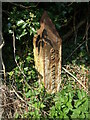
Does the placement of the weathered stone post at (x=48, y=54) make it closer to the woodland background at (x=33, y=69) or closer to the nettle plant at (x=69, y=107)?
the woodland background at (x=33, y=69)

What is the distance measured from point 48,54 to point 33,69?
0.38 m

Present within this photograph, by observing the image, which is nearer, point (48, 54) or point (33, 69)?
point (48, 54)

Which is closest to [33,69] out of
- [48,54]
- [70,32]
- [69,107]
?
[48,54]

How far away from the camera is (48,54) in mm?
3127

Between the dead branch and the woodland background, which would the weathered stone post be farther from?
the dead branch

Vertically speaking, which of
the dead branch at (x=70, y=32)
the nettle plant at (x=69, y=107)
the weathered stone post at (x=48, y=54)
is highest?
the dead branch at (x=70, y=32)

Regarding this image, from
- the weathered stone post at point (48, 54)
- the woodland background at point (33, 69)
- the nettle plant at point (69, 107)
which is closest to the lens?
the nettle plant at point (69, 107)

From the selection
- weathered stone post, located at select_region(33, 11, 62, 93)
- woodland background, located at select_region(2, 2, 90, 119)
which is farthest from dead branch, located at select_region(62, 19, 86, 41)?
weathered stone post, located at select_region(33, 11, 62, 93)

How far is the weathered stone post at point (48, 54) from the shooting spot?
3.01m

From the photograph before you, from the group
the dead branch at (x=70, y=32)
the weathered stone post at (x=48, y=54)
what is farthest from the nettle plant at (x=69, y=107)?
the dead branch at (x=70, y=32)

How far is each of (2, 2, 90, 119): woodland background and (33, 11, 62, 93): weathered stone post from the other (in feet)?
0.37

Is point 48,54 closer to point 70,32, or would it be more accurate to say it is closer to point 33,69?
point 33,69

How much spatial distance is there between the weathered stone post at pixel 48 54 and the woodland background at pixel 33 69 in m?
0.11

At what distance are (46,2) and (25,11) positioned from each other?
1.75 feet
